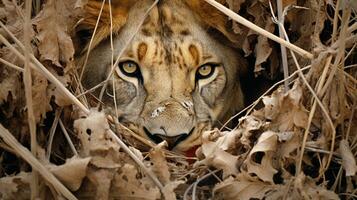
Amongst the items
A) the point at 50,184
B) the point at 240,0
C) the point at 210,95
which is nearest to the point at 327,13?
the point at 240,0

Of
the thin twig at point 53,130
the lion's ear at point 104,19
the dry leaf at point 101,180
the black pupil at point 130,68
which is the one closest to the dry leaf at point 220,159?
the dry leaf at point 101,180

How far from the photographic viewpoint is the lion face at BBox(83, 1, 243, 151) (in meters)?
3.43

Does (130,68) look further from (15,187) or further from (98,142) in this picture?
(15,187)

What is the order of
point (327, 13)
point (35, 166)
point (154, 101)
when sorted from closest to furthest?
point (35, 166) → point (327, 13) → point (154, 101)

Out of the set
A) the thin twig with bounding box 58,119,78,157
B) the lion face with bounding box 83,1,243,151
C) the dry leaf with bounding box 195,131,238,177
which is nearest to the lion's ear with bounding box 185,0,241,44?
the lion face with bounding box 83,1,243,151

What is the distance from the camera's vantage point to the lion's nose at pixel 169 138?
338 centimetres

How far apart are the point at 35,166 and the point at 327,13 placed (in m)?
1.44

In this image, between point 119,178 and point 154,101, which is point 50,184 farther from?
point 154,101

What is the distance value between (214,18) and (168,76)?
0.43 m

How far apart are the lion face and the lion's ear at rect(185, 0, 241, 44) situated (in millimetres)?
35

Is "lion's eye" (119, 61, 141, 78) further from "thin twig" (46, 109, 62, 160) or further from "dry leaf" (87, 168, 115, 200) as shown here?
"dry leaf" (87, 168, 115, 200)

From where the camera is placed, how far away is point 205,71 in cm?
373

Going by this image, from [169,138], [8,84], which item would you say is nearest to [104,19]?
[169,138]

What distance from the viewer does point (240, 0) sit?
354 cm
